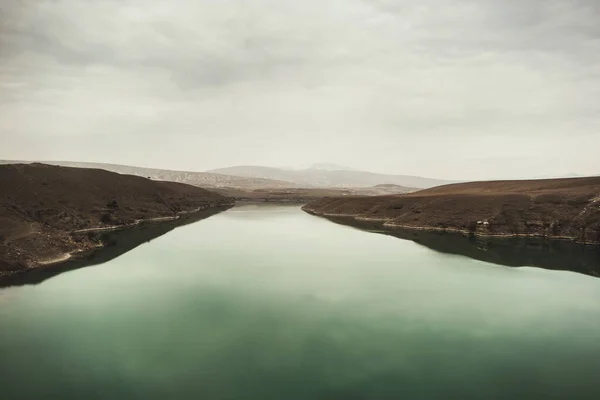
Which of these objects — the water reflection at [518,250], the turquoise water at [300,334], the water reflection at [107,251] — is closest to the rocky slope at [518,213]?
the water reflection at [518,250]

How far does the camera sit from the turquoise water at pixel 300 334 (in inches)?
621

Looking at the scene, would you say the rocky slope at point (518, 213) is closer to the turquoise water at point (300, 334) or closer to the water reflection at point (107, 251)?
the turquoise water at point (300, 334)

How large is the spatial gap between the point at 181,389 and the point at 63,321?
1369cm

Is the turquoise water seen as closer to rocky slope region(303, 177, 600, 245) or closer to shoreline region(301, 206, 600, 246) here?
shoreline region(301, 206, 600, 246)

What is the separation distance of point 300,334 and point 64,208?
65.4 m

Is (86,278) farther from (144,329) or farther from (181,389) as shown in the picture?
(181,389)

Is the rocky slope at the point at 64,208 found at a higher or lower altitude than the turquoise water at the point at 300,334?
higher

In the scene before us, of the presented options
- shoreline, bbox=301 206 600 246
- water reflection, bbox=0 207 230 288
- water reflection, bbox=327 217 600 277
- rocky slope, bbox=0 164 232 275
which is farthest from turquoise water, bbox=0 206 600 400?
shoreline, bbox=301 206 600 246

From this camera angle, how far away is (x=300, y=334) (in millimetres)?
21219

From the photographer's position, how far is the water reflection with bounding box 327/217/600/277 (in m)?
45.1

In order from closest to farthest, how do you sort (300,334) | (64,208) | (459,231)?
(300,334) < (64,208) < (459,231)

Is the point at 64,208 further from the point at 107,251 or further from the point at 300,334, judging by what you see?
the point at 300,334

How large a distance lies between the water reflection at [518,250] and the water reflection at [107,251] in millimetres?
46286

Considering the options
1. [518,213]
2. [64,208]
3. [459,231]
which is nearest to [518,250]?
[459,231]
